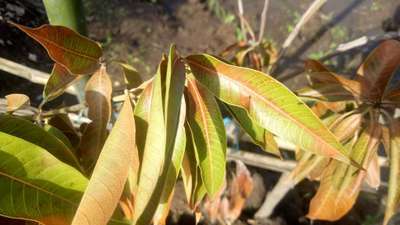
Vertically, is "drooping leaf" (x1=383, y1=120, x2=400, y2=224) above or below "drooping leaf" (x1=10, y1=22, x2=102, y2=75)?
below

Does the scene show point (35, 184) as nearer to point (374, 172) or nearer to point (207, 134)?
point (207, 134)

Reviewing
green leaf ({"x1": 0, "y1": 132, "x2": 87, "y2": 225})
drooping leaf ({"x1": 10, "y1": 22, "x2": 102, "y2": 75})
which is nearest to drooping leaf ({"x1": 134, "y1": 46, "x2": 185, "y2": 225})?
green leaf ({"x1": 0, "y1": 132, "x2": 87, "y2": 225})

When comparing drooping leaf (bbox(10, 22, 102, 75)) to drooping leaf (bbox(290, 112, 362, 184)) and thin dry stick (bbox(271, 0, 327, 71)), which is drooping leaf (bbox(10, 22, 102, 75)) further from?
thin dry stick (bbox(271, 0, 327, 71))

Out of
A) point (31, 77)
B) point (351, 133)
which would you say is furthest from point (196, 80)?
point (31, 77)

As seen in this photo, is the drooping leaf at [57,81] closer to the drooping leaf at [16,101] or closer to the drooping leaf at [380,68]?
the drooping leaf at [16,101]

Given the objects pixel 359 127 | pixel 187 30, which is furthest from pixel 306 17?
pixel 187 30

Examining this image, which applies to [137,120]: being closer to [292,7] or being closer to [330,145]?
[330,145]

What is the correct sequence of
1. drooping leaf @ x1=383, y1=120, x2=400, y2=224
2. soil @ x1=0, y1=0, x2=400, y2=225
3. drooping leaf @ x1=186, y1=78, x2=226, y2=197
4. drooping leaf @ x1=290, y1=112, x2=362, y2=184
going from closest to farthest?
1. drooping leaf @ x1=186, y1=78, x2=226, y2=197
2. drooping leaf @ x1=383, y1=120, x2=400, y2=224
3. drooping leaf @ x1=290, y1=112, x2=362, y2=184
4. soil @ x1=0, y1=0, x2=400, y2=225
